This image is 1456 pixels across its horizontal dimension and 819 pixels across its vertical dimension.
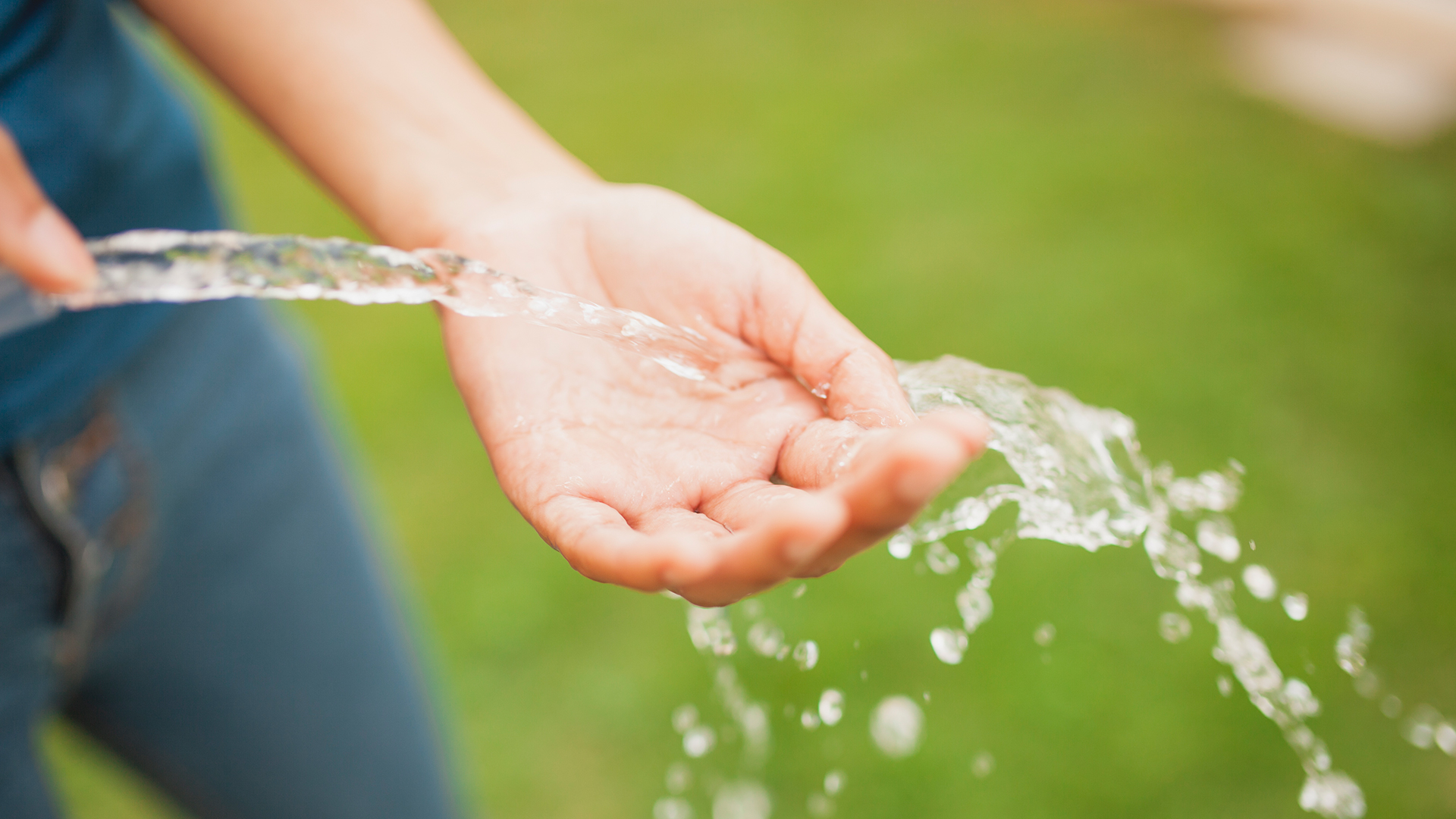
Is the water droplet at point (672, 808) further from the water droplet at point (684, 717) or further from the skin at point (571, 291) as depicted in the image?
the skin at point (571, 291)

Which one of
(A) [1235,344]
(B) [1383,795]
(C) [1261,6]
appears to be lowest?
(B) [1383,795]

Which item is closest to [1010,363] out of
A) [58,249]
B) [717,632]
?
[717,632]

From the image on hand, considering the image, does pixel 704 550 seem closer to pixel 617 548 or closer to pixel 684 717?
pixel 617 548

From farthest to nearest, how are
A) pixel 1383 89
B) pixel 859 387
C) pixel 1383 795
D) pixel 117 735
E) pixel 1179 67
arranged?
pixel 1179 67, pixel 1383 89, pixel 1383 795, pixel 117 735, pixel 859 387

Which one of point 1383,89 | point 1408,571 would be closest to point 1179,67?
point 1383,89

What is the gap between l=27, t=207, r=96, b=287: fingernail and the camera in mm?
1186

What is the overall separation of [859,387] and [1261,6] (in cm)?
623

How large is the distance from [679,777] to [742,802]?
229mm

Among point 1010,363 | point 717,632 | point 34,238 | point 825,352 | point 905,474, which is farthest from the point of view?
point 1010,363

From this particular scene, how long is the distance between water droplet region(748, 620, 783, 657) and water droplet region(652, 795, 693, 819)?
1.65 feet

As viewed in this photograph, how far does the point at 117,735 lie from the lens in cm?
179

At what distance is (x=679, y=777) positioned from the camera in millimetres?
2949

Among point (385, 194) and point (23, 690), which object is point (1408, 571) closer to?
point (385, 194)

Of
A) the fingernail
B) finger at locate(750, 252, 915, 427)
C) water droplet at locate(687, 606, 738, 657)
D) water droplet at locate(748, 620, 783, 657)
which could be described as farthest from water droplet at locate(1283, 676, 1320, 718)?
the fingernail
